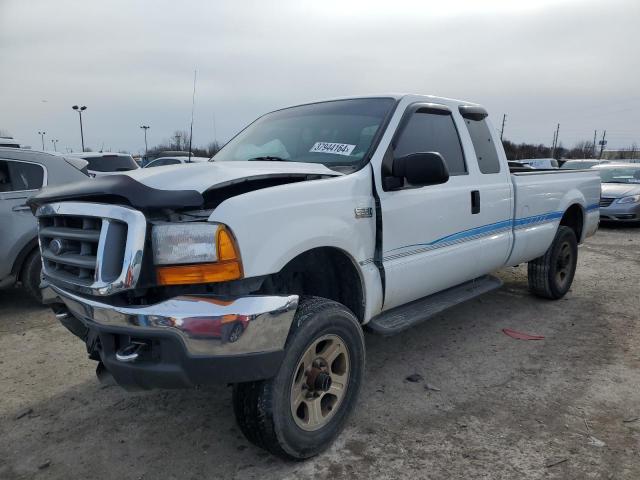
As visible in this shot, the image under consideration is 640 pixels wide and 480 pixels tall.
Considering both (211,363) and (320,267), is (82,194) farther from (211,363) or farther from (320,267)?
(320,267)

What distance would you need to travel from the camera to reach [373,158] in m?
3.13

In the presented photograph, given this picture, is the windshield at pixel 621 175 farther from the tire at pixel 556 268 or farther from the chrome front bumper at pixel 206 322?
the chrome front bumper at pixel 206 322

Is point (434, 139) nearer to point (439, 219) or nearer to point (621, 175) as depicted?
point (439, 219)

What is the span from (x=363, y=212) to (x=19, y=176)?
4261mm

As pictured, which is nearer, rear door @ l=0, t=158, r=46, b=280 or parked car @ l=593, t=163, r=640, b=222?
rear door @ l=0, t=158, r=46, b=280

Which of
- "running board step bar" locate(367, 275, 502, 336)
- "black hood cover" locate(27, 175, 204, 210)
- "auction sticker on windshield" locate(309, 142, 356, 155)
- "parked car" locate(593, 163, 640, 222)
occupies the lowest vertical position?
"running board step bar" locate(367, 275, 502, 336)

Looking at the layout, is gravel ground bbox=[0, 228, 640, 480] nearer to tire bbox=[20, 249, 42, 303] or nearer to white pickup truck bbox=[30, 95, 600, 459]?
white pickup truck bbox=[30, 95, 600, 459]

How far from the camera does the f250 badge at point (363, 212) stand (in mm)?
2903

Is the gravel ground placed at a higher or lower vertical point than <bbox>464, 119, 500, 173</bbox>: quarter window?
lower

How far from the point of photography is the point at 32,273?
207 inches

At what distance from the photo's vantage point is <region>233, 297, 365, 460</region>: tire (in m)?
2.40

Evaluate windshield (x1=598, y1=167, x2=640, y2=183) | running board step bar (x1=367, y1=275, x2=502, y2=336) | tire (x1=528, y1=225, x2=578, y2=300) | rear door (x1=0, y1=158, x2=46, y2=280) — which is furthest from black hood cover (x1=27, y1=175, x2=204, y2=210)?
windshield (x1=598, y1=167, x2=640, y2=183)

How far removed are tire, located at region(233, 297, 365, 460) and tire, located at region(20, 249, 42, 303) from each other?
374 centimetres

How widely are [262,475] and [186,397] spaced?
1051 mm
